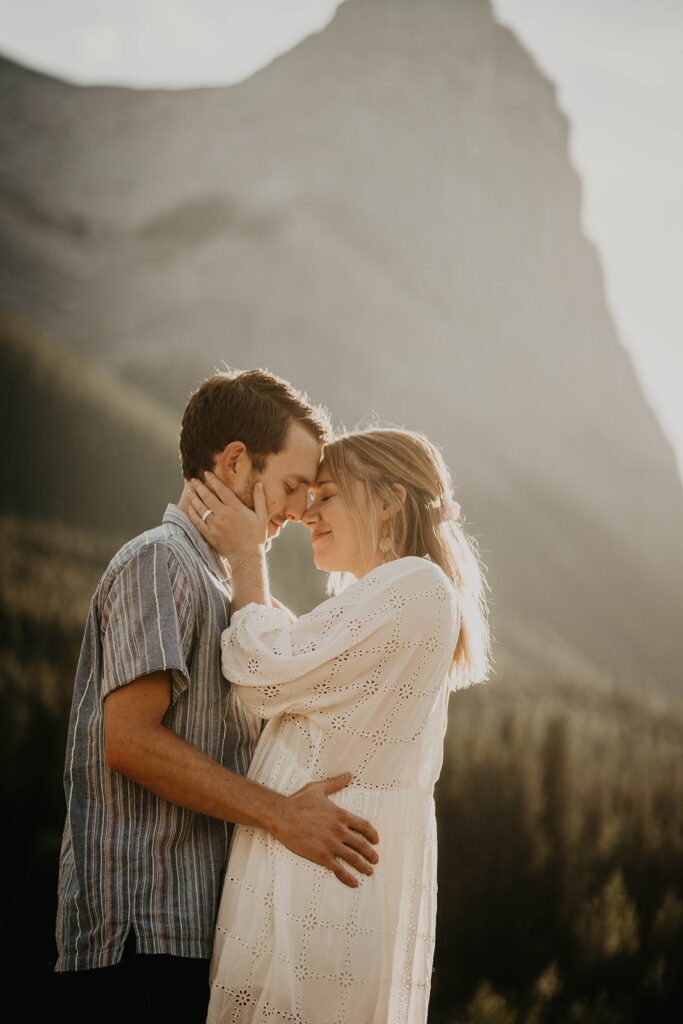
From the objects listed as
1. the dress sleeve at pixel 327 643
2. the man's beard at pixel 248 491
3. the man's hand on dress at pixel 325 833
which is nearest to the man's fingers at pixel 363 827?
the man's hand on dress at pixel 325 833

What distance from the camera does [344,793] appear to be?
1.73 m

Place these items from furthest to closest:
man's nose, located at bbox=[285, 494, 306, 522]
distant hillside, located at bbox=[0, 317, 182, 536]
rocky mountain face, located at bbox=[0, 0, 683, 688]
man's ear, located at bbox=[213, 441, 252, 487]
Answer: rocky mountain face, located at bbox=[0, 0, 683, 688], distant hillside, located at bbox=[0, 317, 182, 536], man's nose, located at bbox=[285, 494, 306, 522], man's ear, located at bbox=[213, 441, 252, 487]

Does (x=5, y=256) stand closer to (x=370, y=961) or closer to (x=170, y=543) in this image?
(x=170, y=543)

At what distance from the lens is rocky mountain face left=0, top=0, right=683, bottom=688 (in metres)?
3.92

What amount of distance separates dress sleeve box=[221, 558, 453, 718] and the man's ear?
1.06 feet

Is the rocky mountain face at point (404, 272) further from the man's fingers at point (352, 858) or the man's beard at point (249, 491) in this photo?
the man's fingers at point (352, 858)

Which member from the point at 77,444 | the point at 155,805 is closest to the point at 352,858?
the point at 155,805

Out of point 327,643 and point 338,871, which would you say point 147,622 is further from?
point 338,871

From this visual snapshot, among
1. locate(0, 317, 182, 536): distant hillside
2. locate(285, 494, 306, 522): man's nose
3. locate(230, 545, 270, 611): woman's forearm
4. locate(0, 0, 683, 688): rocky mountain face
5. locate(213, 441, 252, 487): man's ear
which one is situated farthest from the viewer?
locate(0, 0, 683, 688): rocky mountain face

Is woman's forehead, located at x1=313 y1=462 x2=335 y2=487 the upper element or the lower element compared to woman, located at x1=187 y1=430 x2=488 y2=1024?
upper

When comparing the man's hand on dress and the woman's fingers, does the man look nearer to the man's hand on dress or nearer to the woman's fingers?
the man's hand on dress

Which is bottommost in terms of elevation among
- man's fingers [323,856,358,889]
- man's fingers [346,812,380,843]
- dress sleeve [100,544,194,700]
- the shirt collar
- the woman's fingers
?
man's fingers [323,856,358,889]

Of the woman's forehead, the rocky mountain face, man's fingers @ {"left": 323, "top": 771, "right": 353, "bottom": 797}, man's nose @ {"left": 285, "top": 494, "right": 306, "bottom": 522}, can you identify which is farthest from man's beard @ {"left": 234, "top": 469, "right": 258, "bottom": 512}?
the rocky mountain face

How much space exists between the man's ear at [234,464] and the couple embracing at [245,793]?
0.26 feet
